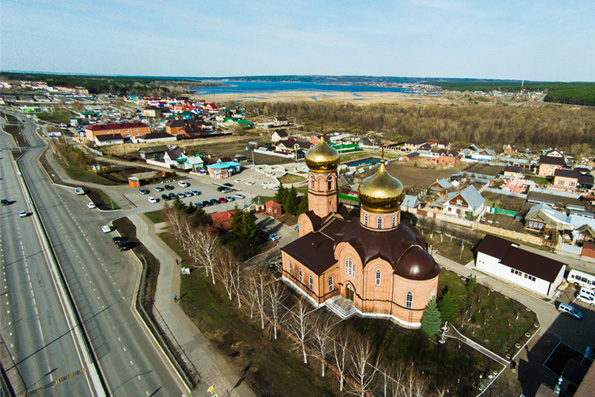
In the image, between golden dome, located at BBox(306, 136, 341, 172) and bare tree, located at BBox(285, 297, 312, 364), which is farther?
golden dome, located at BBox(306, 136, 341, 172)

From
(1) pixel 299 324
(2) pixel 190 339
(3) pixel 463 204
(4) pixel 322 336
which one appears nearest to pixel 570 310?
(4) pixel 322 336

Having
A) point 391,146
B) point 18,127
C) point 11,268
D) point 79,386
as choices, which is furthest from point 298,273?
point 18,127

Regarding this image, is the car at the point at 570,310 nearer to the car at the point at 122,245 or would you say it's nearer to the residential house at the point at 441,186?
the residential house at the point at 441,186

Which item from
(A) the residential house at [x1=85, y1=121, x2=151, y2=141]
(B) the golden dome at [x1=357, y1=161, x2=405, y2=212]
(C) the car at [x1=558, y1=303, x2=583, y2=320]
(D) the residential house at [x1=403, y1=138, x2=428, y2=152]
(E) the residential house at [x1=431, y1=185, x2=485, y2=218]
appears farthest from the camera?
(A) the residential house at [x1=85, y1=121, x2=151, y2=141]

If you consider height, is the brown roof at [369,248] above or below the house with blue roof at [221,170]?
above

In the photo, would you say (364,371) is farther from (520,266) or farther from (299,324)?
(520,266)

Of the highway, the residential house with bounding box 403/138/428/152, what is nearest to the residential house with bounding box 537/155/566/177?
the residential house with bounding box 403/138/428/152

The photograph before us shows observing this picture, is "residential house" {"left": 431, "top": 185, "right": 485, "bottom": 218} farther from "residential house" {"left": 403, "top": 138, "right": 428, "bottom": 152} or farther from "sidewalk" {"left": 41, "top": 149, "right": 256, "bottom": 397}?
"residential house" {"left": 403, "top": 138, "right": 428, "bottom": 152}

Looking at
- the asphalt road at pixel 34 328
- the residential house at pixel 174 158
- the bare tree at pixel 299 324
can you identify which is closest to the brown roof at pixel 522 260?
the bare tree at pixel 299 324
